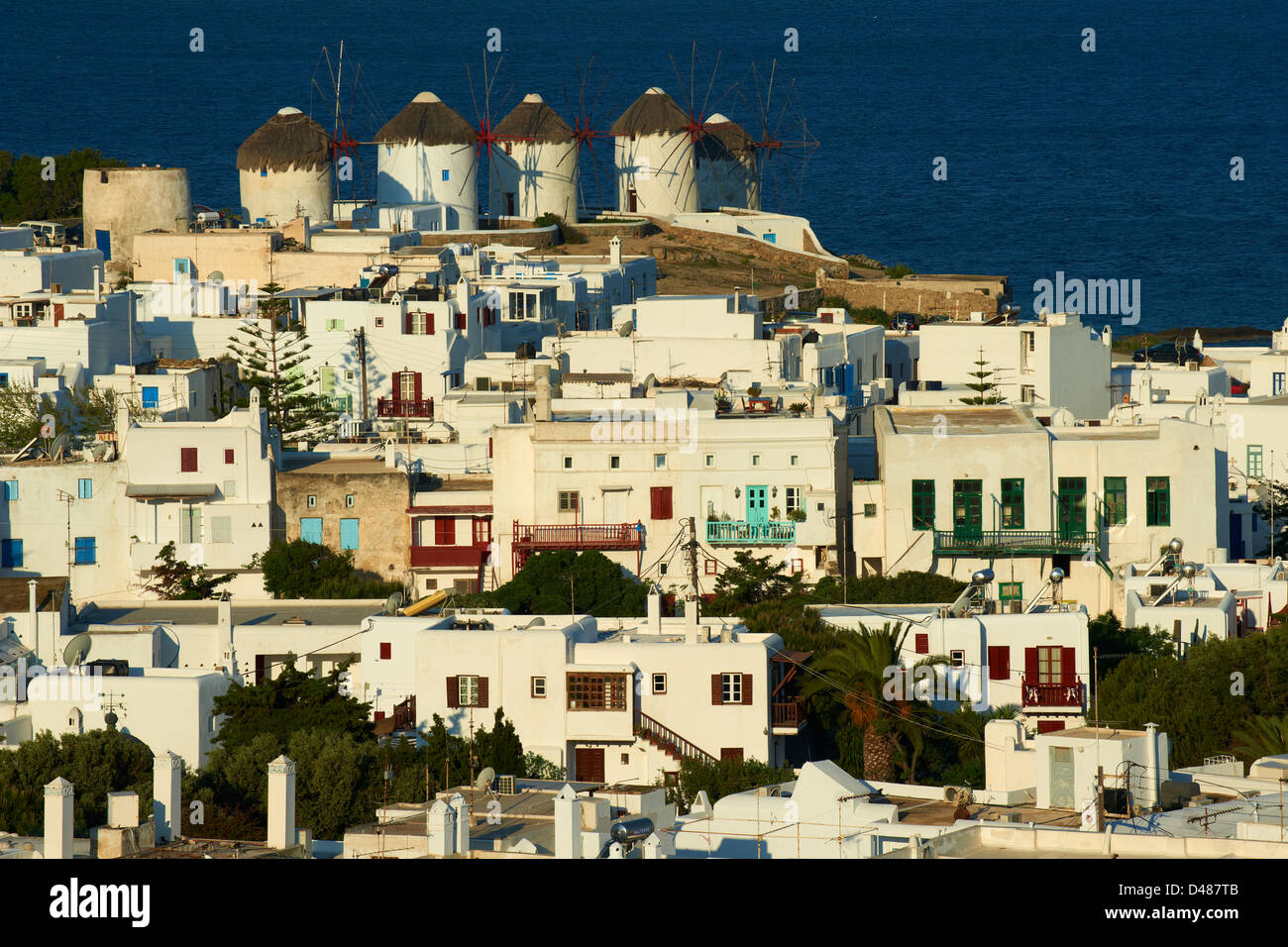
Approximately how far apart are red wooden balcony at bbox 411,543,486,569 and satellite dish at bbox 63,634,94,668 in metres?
8.25

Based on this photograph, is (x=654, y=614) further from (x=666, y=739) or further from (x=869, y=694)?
(x=869, y=694)

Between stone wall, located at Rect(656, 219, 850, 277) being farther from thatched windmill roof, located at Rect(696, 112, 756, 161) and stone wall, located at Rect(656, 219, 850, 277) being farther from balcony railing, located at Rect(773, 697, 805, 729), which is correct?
balcony railing, located at Rect(773, 697, 805, 729)

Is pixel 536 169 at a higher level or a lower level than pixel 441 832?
higher

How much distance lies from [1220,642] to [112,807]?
17.8 meters

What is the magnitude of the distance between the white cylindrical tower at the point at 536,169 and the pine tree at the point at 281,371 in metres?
35.5

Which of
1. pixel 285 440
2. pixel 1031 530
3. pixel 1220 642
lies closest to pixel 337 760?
pixel 1220 642

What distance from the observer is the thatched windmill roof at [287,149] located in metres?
84.6

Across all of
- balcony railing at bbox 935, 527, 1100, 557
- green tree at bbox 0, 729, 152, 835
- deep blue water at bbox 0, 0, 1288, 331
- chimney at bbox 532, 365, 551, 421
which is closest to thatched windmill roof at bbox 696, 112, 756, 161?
deep blue water at bbox 0, 0, 1288, 331

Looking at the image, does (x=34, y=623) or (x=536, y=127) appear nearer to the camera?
(x=34, y=623)

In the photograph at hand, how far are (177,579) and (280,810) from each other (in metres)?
20.5

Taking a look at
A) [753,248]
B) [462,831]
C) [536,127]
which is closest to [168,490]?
[462,831]

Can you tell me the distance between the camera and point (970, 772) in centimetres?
3319

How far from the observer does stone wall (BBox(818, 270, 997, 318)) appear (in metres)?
83.4

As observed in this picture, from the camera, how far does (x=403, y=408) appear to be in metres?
57.3
